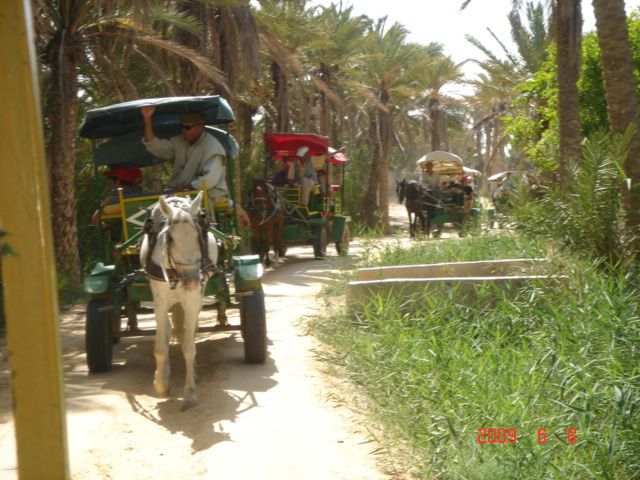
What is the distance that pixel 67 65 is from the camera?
13555 mm

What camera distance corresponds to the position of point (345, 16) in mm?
28031

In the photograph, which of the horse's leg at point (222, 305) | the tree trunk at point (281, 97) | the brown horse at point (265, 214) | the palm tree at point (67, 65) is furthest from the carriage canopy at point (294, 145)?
the horse's leg at point (222, 305)

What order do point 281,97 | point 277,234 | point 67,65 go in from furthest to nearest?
point 281,97 < point 277,234 < point 67,65

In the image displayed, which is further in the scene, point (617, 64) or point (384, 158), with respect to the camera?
point (384, 158)

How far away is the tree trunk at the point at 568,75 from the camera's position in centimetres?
1312

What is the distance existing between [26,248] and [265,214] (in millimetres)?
14362

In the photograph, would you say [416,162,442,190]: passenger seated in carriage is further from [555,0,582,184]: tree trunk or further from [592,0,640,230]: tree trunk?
[592,0,640,230]: tree trunk

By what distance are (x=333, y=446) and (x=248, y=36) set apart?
1379 cm

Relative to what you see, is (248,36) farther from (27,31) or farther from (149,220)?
(27,31)

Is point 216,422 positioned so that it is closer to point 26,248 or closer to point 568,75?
point 26,248

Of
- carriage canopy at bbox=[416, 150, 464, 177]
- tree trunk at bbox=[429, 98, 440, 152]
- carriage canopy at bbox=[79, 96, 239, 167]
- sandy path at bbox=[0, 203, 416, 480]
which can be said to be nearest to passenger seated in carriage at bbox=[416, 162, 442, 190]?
carriage canopy at bbox=[416, 150, 464, 177]

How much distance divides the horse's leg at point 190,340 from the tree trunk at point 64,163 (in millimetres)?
7290

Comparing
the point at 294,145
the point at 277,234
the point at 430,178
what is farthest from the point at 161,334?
the point at 430,178

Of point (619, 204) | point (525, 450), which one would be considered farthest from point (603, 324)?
point (619, 204)
